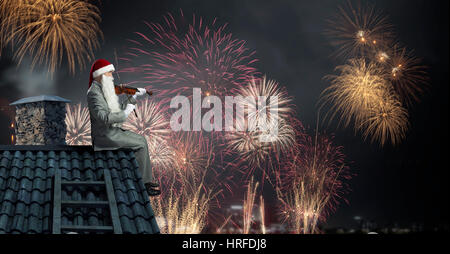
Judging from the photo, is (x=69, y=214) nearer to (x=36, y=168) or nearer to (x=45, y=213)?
(x=45, y=213)

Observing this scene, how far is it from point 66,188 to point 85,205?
19.3 inches

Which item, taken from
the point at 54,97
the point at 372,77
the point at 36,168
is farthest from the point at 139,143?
the point at 372,77

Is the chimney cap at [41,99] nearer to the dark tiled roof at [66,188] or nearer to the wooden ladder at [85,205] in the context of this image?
the dark tiled roof at [66,188]

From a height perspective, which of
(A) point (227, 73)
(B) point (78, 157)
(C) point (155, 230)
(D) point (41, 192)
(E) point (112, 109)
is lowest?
(C) point (155, 230)

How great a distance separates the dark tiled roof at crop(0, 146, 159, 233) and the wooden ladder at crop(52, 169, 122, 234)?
78mm

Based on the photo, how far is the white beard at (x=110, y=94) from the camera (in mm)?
6371

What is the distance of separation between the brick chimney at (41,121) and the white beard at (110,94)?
3.21 metres

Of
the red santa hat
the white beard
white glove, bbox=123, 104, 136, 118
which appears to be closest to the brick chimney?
the red santa hat

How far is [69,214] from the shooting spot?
4906mm

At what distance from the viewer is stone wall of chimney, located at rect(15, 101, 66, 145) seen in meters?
9.20

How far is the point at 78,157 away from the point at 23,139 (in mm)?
3984

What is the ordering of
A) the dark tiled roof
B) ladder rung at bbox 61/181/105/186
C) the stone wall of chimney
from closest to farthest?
1. the dark tiled roof
2. ladder rung at bbox 61/181/105/186
3. the stone wall of chimney

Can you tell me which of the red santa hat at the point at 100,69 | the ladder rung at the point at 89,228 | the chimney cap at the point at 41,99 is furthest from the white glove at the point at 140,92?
the chimney cap at the point at 41,99

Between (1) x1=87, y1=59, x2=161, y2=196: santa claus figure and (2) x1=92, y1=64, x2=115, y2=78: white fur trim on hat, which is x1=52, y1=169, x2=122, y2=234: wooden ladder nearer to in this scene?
(1) x1=87, y1=59, x2=161, y2=196: santa claus figure
